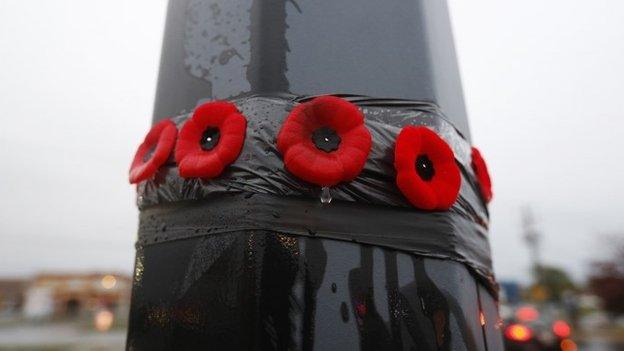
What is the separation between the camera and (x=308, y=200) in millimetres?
1980

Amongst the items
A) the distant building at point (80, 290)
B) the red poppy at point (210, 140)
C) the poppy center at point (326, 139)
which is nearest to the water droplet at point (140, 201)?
the red poppy at point (210, 140)

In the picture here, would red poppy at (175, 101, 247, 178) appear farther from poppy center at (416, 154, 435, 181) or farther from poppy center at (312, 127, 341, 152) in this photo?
poppy center at (416, 154, 435, 181)

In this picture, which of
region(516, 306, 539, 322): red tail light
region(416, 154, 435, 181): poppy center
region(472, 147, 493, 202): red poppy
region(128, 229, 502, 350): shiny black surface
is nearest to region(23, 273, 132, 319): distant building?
region(516, 306, 539, 322): red tail light

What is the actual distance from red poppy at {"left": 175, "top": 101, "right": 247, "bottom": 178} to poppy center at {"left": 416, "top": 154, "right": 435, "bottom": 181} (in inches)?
34.7

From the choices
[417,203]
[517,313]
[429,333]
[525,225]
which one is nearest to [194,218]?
Answer: [417,203]

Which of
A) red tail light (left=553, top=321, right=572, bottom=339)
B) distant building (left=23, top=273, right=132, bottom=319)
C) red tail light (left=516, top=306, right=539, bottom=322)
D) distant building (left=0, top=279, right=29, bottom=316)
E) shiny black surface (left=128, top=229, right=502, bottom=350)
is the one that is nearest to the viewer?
shiny black surface (left=128, top=229, right=502, bottom=350)


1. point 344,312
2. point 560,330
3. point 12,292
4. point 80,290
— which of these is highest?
point 12,292

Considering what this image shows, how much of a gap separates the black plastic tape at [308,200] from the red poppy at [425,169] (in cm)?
6

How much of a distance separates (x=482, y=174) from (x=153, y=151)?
2.05 m

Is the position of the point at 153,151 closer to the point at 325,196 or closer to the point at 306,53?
the point at 306,53

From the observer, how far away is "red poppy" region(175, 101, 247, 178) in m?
2.07

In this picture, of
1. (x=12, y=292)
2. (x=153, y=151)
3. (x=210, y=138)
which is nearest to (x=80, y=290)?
(x=12, y=292)

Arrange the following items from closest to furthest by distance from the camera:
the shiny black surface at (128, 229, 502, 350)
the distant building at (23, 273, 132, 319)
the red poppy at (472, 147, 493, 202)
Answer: the shiny black surface at (128, 229, 502, 350), the red poppy at (472, 147, 493, 202), the distant building at (23, 273, 132, 319)

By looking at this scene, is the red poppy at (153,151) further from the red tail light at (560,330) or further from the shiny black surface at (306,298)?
the red tail light at (560,330)
